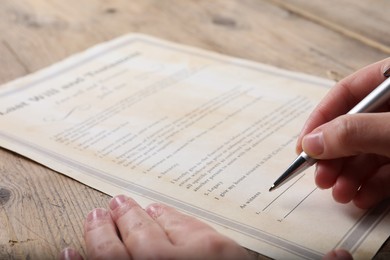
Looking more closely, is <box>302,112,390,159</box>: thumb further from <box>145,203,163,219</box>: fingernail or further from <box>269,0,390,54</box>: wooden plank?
<box>269,0,390,54</box>: wooden plank

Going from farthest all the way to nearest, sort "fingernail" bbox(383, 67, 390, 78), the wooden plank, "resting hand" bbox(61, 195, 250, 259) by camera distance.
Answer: the wooden plank
"fingernail" bbox(383, 67, 390, 78)
"resting hand" bbox(61, 195, 250, 259)

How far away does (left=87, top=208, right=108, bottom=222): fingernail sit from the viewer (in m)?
0.50

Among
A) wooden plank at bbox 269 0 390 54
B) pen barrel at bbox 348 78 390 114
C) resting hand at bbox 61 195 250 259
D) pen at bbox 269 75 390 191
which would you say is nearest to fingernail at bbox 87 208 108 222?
resting hand at bbox 61 195 250 259

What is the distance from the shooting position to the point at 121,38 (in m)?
0.98

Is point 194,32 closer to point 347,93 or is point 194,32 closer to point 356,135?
point 347,93

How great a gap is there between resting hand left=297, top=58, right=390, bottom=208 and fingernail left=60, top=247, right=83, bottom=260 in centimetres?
24

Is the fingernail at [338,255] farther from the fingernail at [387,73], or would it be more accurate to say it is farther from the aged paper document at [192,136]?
the fingernail at [387,73]

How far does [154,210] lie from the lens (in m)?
0.51

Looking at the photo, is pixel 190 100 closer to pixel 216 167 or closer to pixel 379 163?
pixel 216 167

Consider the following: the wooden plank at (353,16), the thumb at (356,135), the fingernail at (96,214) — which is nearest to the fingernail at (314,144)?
the thumb at (356,135)

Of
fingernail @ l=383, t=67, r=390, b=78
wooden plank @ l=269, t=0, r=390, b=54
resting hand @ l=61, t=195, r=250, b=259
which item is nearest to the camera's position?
resting hand @ l=61, t=195, r=250, b=259

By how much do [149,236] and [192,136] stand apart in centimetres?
22

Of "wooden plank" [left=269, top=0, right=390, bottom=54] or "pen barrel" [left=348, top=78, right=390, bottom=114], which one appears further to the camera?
"wooden plank" [left=269, top=0, right=390, bottom=54]

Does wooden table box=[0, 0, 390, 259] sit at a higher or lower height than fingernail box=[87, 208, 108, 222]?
higher
